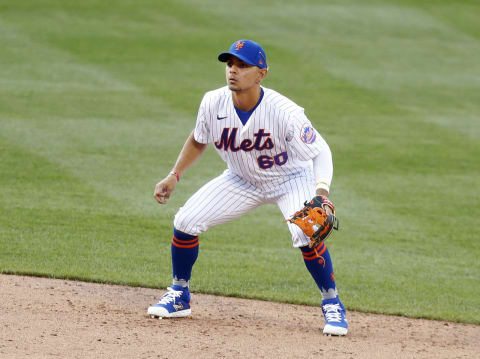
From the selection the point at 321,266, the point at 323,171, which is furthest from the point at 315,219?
the point at 321,266

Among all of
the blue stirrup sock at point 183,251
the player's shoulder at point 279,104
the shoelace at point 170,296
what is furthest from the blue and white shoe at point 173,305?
the player's shoulder at point 279,104

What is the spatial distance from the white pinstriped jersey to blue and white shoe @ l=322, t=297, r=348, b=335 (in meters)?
0.83

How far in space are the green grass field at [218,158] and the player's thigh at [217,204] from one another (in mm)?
930

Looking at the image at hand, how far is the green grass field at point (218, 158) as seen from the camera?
6.54m

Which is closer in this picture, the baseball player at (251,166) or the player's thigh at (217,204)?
the baseball player at (251,166)

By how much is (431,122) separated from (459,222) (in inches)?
147

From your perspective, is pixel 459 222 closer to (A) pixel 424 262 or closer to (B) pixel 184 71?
(A) pixel 424 262

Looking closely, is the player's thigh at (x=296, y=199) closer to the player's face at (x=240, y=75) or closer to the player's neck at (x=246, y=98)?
the player's neck at (x=246, y=98)

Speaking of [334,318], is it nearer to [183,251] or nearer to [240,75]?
[183,251]

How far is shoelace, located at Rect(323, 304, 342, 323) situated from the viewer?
508 cm

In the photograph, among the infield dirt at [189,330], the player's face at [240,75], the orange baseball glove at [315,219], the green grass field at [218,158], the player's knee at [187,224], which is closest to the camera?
the infield dirt at [189,330]

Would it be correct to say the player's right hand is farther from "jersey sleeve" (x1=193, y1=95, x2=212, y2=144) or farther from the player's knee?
"jersey sleeve" (x1=193, y1=95, x2=212, y2=144)

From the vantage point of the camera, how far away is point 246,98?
5102mm

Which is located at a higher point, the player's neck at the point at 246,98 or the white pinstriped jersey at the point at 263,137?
the player's neck at the point at 246,98
